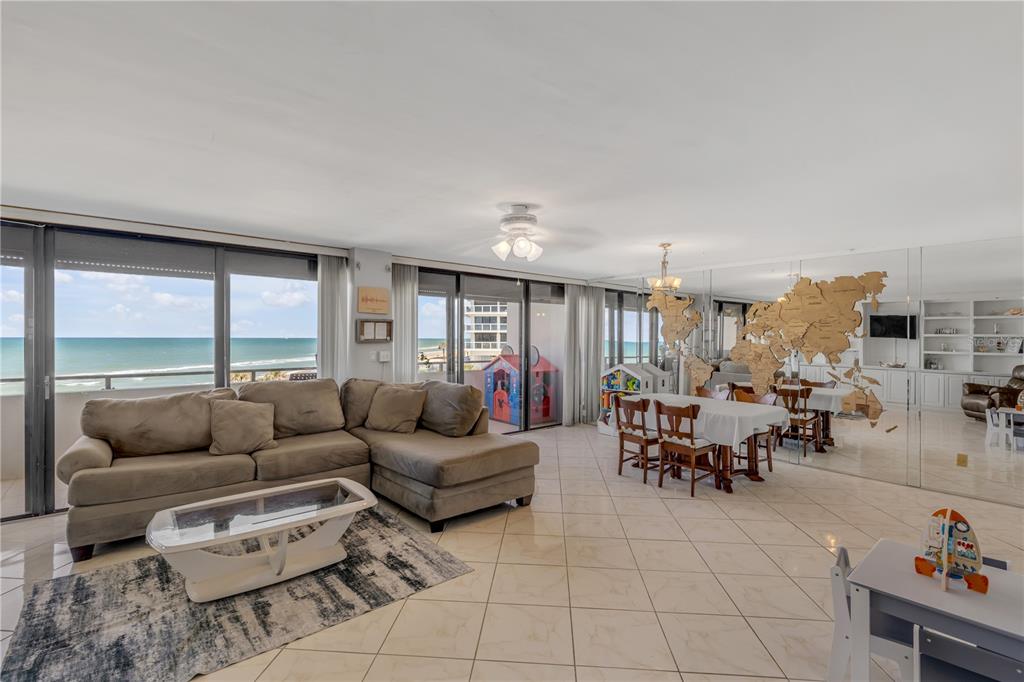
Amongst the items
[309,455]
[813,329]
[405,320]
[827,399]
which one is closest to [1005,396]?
[827,399]

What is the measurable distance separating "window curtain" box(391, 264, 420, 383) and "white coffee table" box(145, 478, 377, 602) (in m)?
2.46

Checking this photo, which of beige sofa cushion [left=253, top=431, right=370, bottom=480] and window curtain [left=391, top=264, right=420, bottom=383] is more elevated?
window curtain [left=391, top=264, right=420, bottom=383]

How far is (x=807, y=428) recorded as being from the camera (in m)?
5.05

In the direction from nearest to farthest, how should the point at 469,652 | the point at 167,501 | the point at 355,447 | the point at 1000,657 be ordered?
the point at 1000,657 → the point at 469,652 → the point at 167,501 → the point at 355,447

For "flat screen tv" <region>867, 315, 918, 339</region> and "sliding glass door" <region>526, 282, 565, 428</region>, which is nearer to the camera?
"flat screen tv" <region>867, 315, 918, 339</region>

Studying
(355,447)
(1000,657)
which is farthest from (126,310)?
(1000,657)

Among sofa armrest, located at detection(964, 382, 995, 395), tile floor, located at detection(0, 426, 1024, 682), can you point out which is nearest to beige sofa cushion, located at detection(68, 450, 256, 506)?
tile floor, located at detection(0, 426, 1024, 682)

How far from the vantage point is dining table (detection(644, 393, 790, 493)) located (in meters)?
4.16

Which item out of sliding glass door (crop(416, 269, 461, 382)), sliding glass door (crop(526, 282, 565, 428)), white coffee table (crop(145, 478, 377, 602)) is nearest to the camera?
white coffee table (crop(145, 478, 377, 602))

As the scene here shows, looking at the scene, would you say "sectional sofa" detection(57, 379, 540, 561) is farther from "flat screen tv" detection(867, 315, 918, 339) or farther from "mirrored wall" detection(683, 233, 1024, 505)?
"flat screen tv" detection(867, 315, 918, 339)

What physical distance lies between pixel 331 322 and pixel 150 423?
190 cm

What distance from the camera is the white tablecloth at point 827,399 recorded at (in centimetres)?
463

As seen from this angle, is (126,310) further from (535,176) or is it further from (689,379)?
(689,379)

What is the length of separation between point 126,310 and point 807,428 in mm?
6976
